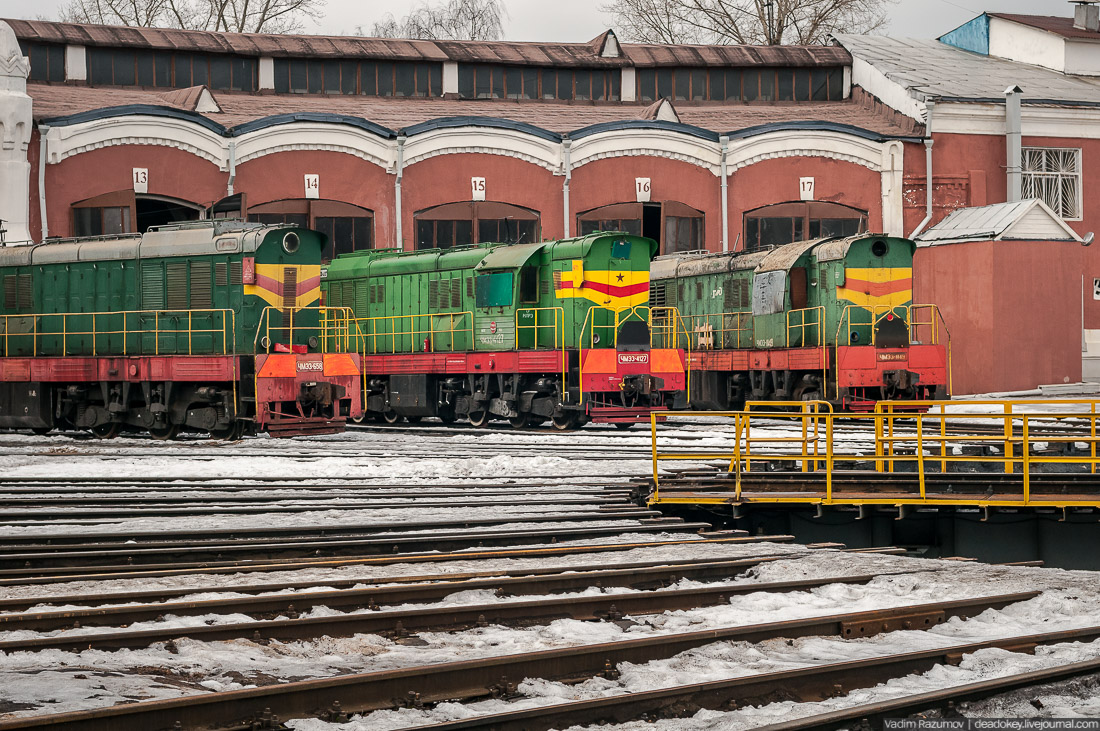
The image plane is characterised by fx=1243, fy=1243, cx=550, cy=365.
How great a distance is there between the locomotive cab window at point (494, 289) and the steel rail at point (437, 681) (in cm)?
1570

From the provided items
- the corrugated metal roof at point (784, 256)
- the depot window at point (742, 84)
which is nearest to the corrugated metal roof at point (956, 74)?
the depot window at point (742, 84)

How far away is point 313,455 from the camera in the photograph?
18.1m

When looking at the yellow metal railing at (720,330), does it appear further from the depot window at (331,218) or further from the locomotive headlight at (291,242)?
the depot window at (331,218)

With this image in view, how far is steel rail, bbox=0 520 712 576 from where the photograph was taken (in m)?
9.86

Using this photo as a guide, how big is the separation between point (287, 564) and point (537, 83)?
33.4 meters

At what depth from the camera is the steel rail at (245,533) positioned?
420 inches

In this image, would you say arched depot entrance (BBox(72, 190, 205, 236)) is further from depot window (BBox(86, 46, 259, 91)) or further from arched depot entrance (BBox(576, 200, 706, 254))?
arched depot entrance (BBox(576, 200, 706, 254))

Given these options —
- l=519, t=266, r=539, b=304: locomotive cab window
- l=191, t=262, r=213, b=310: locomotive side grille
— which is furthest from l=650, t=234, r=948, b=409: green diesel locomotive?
l=191, t=262, r=213, b=310: locomotive side grille

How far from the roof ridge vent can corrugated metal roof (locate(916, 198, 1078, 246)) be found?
1213 cm

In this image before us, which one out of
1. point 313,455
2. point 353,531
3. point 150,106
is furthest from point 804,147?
point 353,531

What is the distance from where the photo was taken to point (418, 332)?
25328 mm

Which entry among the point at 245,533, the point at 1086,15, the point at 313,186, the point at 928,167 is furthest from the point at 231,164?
the point at 1086,15

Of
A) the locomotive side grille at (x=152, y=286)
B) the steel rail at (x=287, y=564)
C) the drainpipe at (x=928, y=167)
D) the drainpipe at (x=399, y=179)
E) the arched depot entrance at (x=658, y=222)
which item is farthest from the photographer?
the drainpipe at (x=928, y=167)

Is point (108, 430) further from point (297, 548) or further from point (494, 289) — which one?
point (297, 548)
